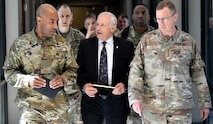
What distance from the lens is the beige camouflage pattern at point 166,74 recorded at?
3004 millimetres

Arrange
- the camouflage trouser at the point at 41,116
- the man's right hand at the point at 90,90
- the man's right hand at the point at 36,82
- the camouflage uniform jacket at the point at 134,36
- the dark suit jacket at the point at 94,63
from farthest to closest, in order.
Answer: the camouflage uniform jacket at the point at 134,36, the dark suit jacket at the point at 94,63, the man's right hand at the point at 90,90, the camouflage trouser at the point at 41,116, the man's right hand at the point at 36,82

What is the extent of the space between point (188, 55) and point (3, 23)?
128 inches

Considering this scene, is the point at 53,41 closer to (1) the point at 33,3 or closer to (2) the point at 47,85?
(2) the point at 47,85

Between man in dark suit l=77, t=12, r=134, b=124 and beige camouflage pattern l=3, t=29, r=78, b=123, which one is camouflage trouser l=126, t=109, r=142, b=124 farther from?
beige camouflage pattern l=3, t=29, r=78, b=123

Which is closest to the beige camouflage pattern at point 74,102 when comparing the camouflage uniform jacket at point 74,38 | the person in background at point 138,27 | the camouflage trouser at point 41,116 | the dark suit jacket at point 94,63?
the camouflage uniform jacket at point 74,38

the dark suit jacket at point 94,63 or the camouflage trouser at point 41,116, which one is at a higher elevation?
the dark suit jacket at point 94,63

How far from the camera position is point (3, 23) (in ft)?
18.2

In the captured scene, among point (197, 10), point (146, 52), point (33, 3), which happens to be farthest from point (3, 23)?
point (33, 3)

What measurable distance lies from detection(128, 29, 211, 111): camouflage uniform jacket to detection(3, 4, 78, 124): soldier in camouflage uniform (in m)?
0.55

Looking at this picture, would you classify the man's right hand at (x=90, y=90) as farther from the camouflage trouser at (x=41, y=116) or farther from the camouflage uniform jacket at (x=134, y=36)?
the camouflage uniform jacket at (x=134, y=36)

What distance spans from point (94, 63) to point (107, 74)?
0.15 meters

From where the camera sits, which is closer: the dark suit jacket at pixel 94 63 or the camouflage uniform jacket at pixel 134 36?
the dark suit jacket at pixel 94 63

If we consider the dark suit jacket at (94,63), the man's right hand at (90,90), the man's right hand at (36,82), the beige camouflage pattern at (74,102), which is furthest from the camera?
the beige camouflage pattern at (74,102)

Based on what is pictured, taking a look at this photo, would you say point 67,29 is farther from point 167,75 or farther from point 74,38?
point 167,75
